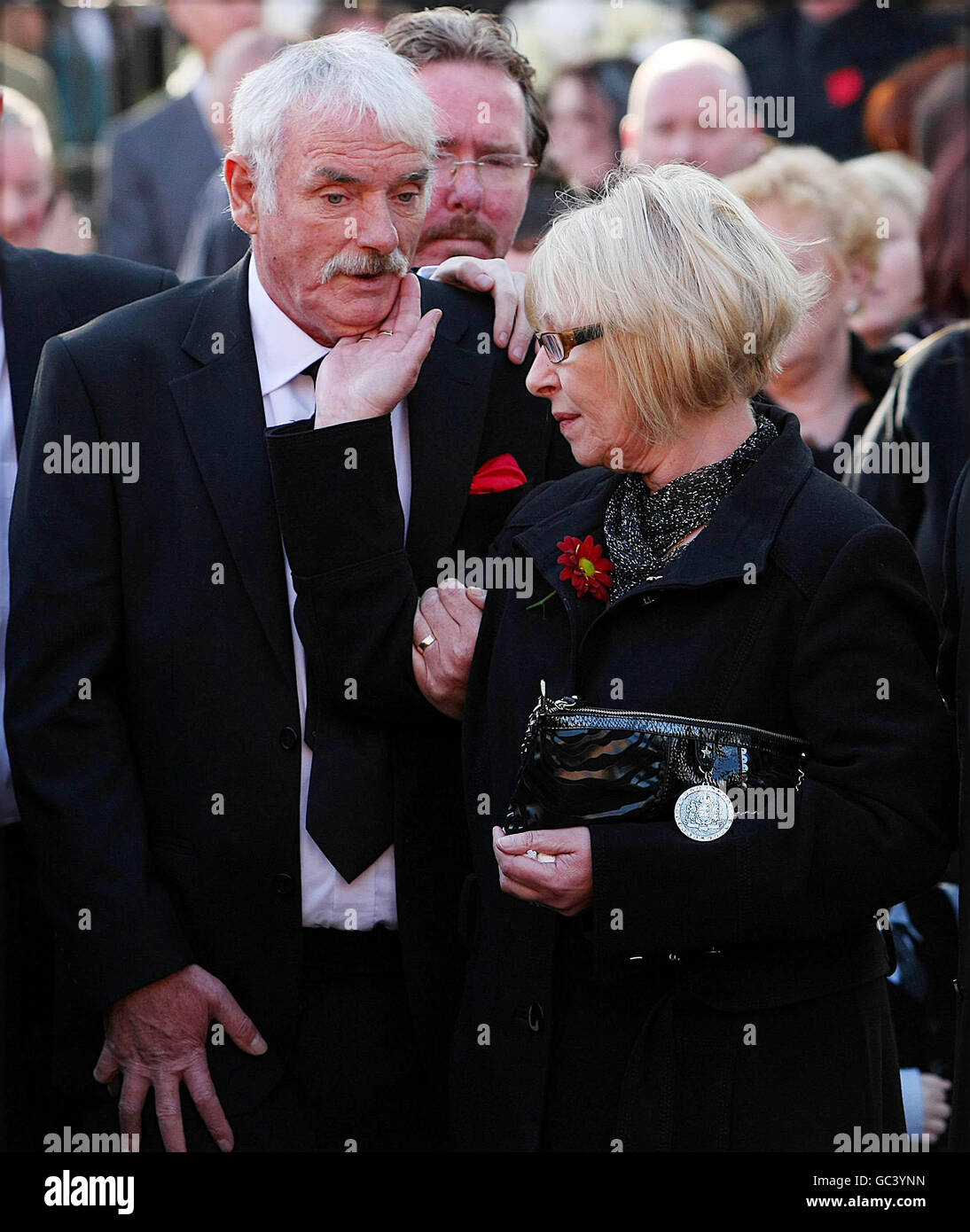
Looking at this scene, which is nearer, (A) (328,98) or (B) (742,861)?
(B) (742,861)

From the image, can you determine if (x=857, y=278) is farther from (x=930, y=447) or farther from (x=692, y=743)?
(x=692, y=743)

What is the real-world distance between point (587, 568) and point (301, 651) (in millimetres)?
599

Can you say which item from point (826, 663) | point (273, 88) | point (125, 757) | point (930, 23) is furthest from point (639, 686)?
point (930, 23)

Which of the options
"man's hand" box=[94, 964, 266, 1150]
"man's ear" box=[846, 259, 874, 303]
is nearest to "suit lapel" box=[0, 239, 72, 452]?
"man's hand" box=[94, 964, 266, 1150]

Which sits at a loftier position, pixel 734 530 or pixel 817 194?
pixel 817 194

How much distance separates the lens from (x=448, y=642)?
2.77 metres

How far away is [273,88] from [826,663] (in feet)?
4.61

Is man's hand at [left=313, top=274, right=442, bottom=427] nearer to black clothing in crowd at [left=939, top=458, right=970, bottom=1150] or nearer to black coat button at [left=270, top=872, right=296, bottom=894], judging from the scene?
black coat button at [left=270, top=872, right=296, bottom=894]

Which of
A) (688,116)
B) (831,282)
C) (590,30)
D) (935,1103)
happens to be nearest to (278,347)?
(831,282)

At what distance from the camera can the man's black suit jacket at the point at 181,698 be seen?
2.83m

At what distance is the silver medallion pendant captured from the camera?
240cm

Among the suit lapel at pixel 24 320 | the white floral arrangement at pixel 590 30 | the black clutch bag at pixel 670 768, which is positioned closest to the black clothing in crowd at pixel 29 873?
the suit lapel at pixel 24 320

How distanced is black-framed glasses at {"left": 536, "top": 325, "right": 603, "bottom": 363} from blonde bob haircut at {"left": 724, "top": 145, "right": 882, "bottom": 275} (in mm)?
2148

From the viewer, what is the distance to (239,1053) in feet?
9.62
